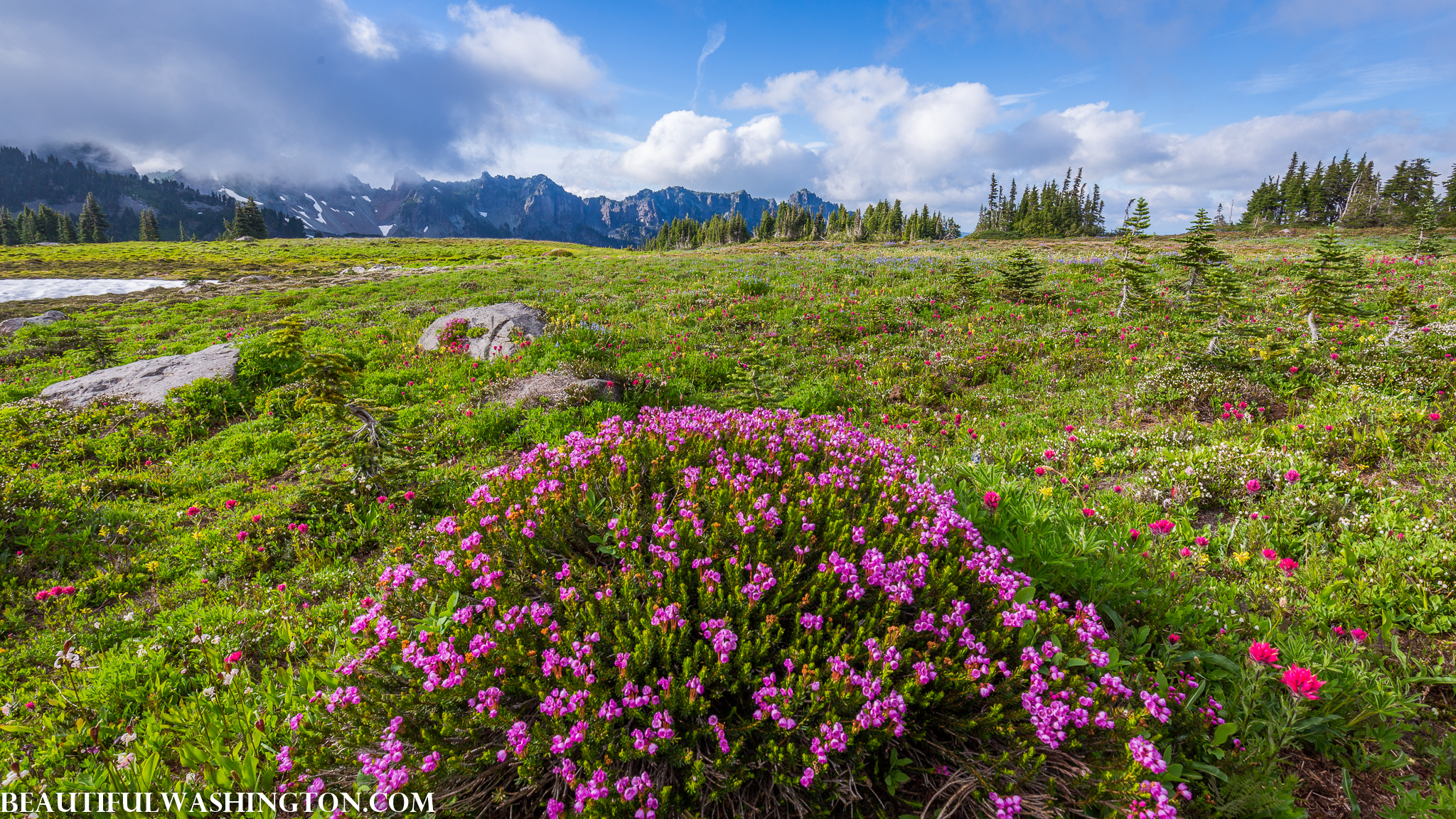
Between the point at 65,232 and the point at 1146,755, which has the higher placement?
the point at 65,232

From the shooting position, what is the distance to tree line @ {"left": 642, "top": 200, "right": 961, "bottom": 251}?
103562mm

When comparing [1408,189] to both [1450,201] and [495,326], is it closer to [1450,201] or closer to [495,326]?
[1450,201]

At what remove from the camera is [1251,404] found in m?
7.62

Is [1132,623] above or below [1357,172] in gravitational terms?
below

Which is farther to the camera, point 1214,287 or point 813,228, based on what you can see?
point 813,228

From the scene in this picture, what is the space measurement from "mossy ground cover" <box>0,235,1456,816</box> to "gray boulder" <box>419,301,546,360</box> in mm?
560

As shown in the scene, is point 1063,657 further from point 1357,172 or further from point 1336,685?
point 1357,172

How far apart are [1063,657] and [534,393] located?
843cm

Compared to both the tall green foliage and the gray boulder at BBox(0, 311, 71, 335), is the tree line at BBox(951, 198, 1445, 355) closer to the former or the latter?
the gray boulder at BBox(0, 311, 71, 335)

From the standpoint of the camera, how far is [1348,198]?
2965 inches

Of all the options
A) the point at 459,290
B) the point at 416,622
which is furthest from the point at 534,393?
the point at 459,290

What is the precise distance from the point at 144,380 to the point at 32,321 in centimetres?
2026

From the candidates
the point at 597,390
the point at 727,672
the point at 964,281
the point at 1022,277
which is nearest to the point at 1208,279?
the point at 1022,277

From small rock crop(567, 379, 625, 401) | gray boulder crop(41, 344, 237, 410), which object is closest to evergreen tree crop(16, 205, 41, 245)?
gray boulder crop(41, 344, 237, 410)
